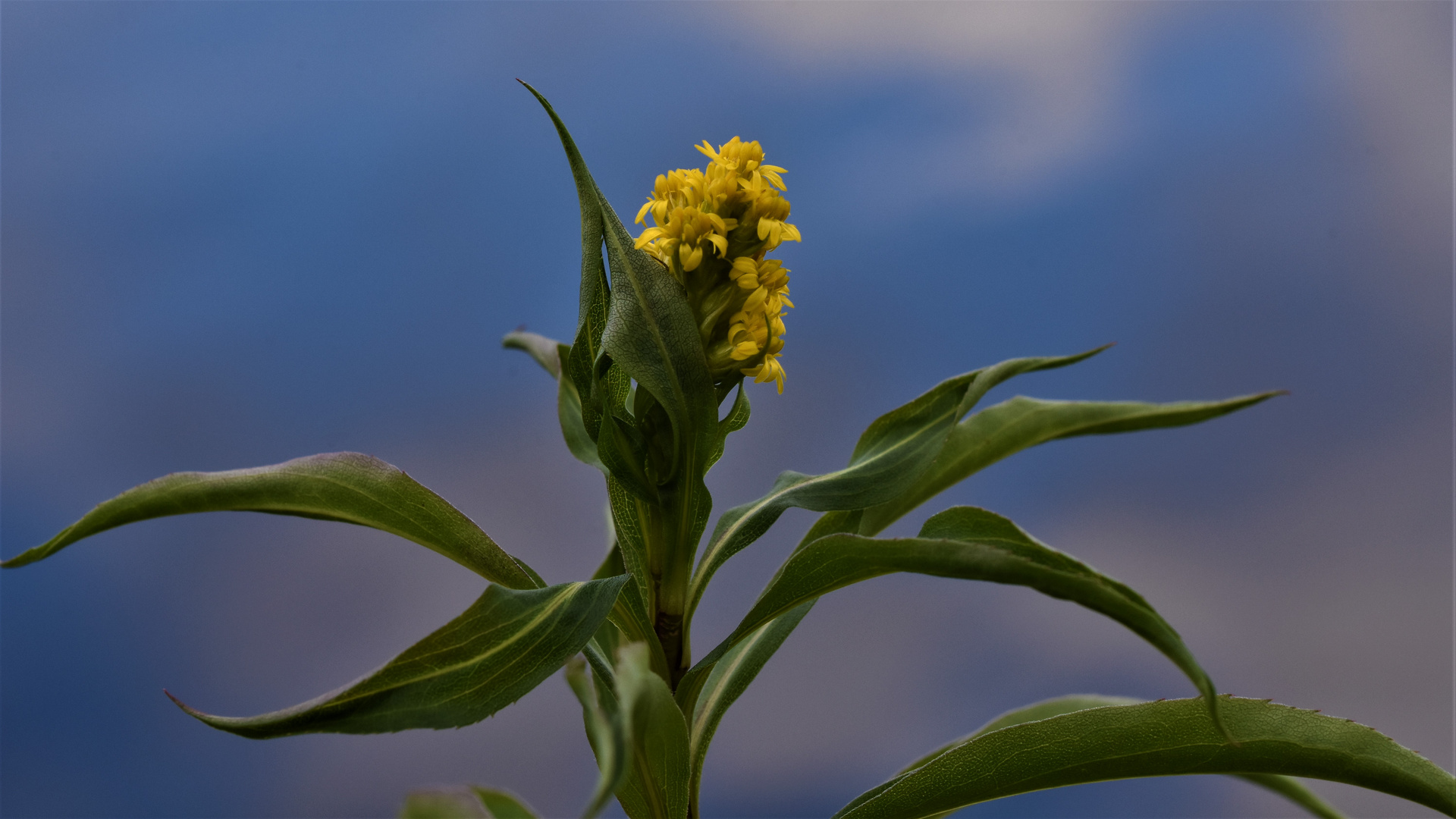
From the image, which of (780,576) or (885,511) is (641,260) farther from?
(885,511)

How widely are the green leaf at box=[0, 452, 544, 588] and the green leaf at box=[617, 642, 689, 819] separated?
8.9 inches

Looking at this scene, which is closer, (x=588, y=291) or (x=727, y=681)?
(x=588, y=291)

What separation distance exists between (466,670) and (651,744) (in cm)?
21

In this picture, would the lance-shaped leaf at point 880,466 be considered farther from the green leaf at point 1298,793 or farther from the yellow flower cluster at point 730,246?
the green leaf at point 1298,793

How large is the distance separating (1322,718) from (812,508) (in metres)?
0.58

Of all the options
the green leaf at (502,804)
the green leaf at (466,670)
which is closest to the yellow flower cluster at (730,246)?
the green leaf at (466,670)

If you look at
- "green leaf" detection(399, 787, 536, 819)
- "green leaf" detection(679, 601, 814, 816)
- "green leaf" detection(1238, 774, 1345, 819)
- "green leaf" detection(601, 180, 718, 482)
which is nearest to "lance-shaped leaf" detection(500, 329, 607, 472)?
"green leaf" detection(601, 180, 718, 482)

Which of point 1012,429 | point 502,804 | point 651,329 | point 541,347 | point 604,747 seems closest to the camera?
point 604,747

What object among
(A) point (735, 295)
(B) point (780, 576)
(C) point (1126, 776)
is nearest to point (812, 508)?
(B) point (780, 576)

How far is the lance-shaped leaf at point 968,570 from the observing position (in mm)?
733

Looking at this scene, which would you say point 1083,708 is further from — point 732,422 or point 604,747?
point 604,747

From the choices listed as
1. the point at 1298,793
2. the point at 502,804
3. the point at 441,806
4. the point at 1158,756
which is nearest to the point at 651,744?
the point at 502,804

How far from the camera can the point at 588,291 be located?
3.04 feet

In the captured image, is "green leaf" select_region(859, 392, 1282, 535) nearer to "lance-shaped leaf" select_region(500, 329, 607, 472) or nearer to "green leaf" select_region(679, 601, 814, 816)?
"green leaf" select_region(679, 601, 814, 816)
